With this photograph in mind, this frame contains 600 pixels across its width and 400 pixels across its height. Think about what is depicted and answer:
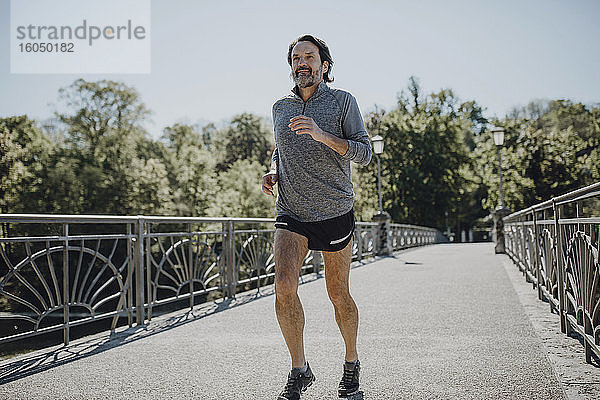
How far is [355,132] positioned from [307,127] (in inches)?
16.9

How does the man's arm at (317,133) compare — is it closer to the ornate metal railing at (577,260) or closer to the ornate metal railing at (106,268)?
the ornate metal railing at (577,260)

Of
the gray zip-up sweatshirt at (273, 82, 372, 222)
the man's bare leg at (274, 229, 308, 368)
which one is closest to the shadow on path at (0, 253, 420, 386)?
the man's bare leg at (274, 229, 308, 368)

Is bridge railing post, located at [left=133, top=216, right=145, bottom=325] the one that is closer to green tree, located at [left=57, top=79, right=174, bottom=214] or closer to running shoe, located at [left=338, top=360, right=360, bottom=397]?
running shoe, located at [left=338, top=360, right=360, bottom=397]

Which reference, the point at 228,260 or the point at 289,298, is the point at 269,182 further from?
the point at 228,260

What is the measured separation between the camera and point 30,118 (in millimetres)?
35938

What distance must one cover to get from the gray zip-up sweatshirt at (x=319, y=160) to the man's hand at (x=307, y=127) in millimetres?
232

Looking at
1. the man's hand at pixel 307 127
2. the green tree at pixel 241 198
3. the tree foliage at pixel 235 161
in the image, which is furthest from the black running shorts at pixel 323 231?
the green tree at pixel 241 198

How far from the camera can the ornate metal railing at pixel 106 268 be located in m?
5.02

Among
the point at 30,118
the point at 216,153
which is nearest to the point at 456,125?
the point at 216,153

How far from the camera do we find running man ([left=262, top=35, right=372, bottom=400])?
318 centimetres

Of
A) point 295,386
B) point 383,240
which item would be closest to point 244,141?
point 383,240

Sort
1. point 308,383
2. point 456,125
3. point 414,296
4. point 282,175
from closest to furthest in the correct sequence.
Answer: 1. point 308,383
2. point 282,175
3. point 414,296
4. point 456,125

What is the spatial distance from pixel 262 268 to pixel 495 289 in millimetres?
3709

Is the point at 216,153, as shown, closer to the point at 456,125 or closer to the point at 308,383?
the point at 456,125
